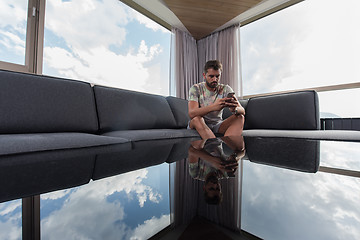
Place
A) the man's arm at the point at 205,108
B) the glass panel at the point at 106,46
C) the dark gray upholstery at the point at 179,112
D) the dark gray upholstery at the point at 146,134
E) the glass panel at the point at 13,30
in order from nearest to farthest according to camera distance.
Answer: the dark gray upholstery at the point at 146,134
the man's arm at the point at 205,108
the glass panel at the point at 13,30
the dark gray upholstery at the point at 179,112
the glass panel at the point at 106,46

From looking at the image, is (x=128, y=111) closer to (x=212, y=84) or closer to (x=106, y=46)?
(x=212, y=84)

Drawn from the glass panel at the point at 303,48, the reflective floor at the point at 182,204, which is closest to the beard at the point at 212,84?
the reflective floor at the point at 182,204

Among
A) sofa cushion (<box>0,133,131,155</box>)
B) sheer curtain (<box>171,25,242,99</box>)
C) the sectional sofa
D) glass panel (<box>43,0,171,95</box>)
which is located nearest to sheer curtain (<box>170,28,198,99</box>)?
sheer curtain (<box>171,25,242,99</box>)

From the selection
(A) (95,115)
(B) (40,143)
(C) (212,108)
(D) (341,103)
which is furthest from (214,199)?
(D) (341,103)

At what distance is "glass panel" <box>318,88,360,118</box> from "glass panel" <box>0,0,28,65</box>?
3.49 metres

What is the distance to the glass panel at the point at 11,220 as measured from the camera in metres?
0.10

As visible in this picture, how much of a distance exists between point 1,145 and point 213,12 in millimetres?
3049

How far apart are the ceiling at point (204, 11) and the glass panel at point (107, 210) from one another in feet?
9.62

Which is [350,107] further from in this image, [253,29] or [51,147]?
[51,147]

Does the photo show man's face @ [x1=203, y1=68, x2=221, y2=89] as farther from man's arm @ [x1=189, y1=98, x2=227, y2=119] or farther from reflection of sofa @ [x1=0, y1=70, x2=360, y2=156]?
reflection of sofa @ [x1=0, y1=70, x2=360, y2=156]

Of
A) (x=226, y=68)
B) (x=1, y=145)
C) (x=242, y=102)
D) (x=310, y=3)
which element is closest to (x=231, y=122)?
(x=242, y=102)

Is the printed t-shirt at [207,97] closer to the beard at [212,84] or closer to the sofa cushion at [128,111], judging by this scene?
the beard at [212,84]

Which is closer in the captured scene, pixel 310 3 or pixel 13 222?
pixel 13 222

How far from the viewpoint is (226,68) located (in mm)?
3229
